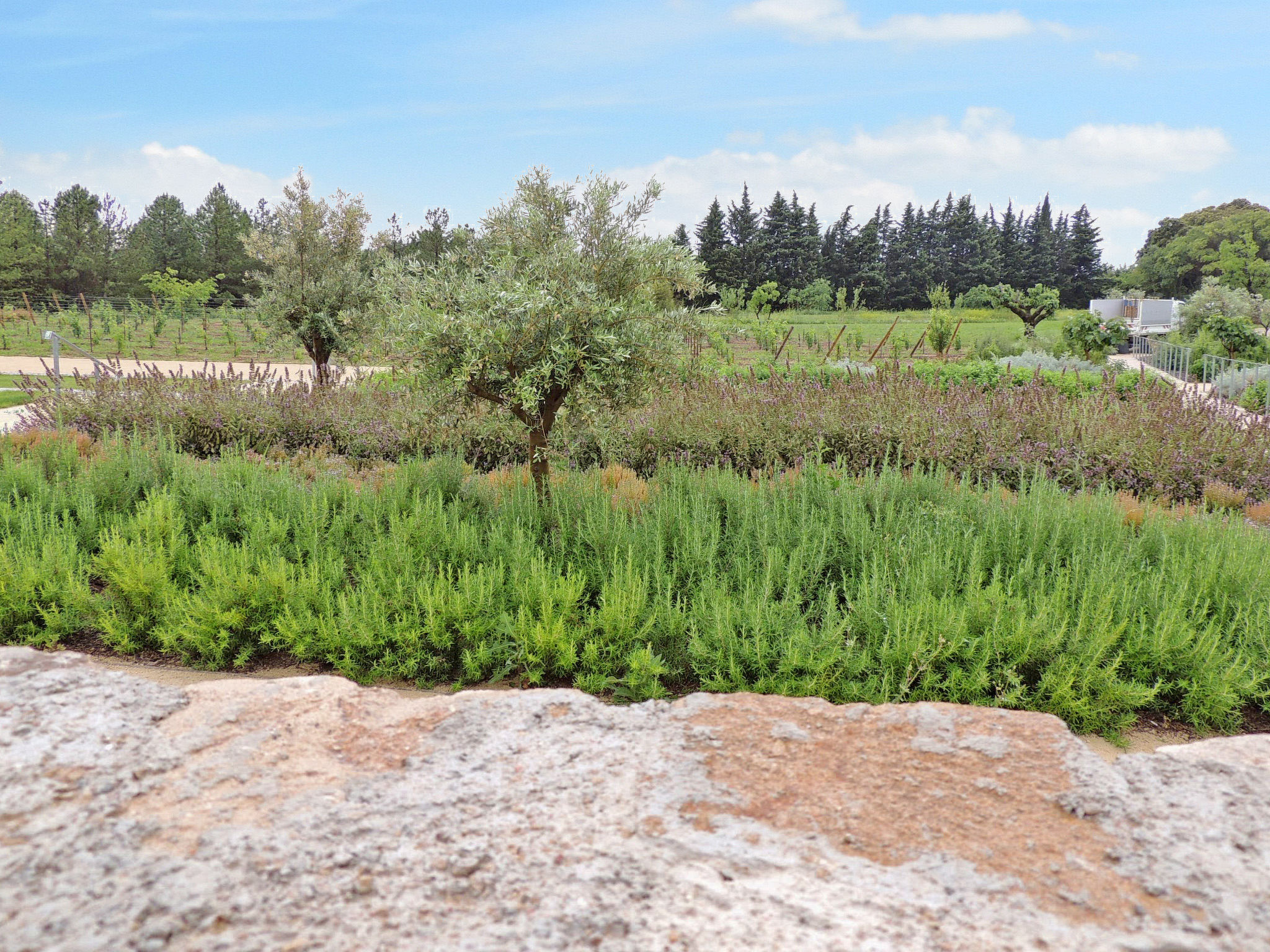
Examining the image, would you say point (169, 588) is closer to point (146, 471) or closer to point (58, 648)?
point (58, 648)

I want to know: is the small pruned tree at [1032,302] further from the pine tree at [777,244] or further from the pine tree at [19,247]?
the pine tree at [19,247]

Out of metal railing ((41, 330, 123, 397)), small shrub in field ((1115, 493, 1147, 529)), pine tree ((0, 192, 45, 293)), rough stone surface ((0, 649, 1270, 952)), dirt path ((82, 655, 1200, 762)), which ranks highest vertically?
pine tree ((0, 192, 45, 293))

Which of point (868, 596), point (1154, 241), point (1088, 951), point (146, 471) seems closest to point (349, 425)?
point (146, 471)

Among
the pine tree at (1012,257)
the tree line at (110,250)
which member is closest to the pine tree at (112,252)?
the tree line at (110,250)

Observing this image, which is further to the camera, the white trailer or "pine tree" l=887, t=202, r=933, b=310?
"pine tree" l=887, t=202, r=933, b=310

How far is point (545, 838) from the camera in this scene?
5.62 ft

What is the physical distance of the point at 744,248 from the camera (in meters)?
51.2

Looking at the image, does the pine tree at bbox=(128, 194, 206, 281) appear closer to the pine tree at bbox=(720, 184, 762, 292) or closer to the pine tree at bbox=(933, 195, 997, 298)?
the pine tree at bbox=(720, 184, 762, 292)

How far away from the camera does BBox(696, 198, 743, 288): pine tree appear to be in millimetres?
47500

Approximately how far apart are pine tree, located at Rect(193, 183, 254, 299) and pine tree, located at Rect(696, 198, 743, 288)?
1004 inches

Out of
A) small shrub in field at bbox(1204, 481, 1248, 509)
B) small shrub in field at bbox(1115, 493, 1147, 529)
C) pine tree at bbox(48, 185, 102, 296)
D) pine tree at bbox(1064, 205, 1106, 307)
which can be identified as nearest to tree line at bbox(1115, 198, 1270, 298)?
pine tree at bbox(1064, 205, 1106, 307)

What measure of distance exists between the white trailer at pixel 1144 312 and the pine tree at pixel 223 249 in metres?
43.9

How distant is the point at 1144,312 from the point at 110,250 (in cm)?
5661

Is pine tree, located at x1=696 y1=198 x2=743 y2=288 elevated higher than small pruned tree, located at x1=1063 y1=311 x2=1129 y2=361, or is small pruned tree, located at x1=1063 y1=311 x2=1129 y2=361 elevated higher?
pine tree, located at x1=696 y1=198 x2=743 y2=288
